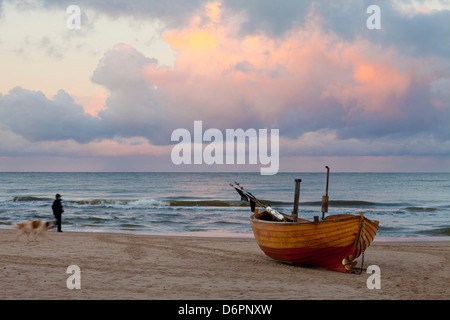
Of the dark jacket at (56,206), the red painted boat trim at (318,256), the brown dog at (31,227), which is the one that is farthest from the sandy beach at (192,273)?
the dark jacket at (56,206)

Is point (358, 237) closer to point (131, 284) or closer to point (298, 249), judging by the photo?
point (298, 249)

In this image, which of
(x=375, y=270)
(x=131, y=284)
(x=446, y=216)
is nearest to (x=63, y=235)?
(x=131, y=284)

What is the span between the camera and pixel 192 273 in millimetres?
10656

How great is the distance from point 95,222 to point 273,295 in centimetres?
1887

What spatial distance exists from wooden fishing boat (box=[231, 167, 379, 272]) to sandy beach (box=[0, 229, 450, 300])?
0.94ft

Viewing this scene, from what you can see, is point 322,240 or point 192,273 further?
point 322,240

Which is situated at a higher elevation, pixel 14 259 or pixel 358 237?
pixel 358 237

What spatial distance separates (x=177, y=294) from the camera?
27.7ft

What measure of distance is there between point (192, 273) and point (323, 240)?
3.31m

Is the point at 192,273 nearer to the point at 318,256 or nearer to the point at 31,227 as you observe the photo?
the point at 318,256

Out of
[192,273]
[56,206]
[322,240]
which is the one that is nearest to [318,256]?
[322,240]

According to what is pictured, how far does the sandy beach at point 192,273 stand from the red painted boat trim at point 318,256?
0.21 metres

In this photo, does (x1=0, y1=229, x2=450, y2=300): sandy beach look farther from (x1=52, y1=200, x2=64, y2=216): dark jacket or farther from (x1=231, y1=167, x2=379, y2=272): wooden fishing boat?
A: (x1=52, y1=200, x2=64, y2=216): dark jacket

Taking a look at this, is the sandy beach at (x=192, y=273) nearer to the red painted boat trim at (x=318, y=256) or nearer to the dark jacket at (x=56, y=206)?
the red painted boat trim at (x=318, y=256)
